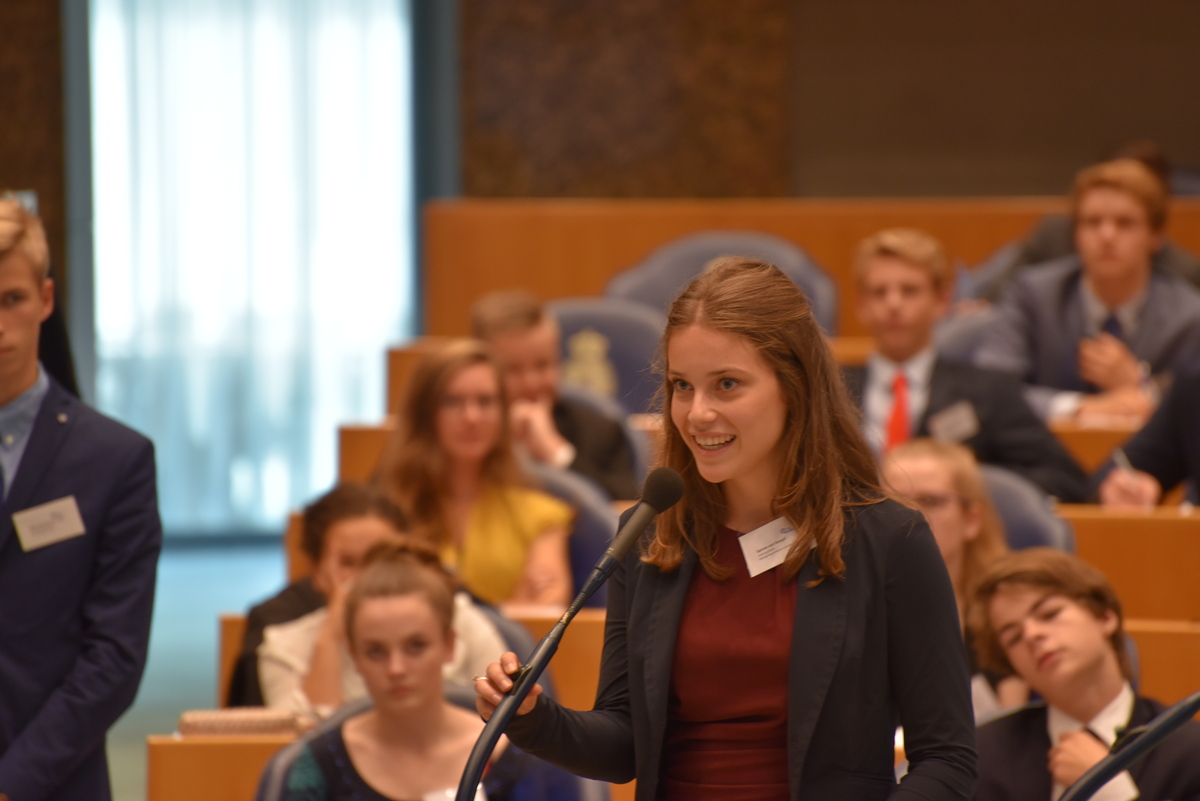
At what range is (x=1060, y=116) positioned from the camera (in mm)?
7977

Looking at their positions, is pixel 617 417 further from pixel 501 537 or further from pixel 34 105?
pixel 34 105

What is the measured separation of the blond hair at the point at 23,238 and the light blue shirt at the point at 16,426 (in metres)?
0.17

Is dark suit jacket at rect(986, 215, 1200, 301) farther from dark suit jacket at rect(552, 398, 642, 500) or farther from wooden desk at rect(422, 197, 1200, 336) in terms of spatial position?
dark suit jacket at rect(552, 398, 642, 500)

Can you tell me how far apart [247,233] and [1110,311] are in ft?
15.4

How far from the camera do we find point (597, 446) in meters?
4.11

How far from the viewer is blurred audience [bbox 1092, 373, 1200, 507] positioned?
3322mm

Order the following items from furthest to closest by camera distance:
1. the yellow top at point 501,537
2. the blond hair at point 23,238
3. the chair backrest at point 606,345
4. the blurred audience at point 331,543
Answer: the chair backrest at point 606,345 < the yellow top at point 501,537 < the blurred audience at point 331,543 < the blond hair at point 23,238

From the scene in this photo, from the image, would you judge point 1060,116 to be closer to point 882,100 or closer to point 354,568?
point 882,100

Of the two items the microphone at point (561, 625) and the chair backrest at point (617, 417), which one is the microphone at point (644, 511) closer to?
the microphone at point (561, 625)

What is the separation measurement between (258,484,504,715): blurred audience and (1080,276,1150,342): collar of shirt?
8.43 ft

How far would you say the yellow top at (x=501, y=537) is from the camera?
3473 mm

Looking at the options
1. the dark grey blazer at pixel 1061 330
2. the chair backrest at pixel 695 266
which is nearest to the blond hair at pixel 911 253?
the dark grey blazer at pixel 1061 330

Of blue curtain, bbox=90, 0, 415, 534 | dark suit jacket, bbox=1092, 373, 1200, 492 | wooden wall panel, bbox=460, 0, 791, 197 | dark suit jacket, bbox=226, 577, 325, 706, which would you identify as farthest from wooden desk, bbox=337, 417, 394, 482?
wooden wall panel, bbox=460, 0, 791, 197

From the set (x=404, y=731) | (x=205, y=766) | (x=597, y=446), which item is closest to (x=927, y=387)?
(x=597, y=446)
